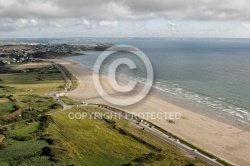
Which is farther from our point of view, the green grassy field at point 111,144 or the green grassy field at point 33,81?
the green grassy field at point 33,81

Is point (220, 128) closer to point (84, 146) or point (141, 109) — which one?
point (141, 109)

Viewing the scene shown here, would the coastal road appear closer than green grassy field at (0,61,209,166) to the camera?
No

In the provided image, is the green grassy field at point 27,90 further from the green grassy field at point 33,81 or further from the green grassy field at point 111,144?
the green grassy field at point 111,144

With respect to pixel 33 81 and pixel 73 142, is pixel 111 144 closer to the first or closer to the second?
pixel 73 142

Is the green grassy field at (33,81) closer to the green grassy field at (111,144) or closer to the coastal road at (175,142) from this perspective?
the green grassy field at (111,144)

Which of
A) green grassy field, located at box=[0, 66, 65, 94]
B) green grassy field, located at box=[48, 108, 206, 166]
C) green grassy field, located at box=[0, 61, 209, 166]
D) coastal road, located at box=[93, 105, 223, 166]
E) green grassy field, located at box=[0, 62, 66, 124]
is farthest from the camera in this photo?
green grassy field, located at box=[0, 66, 65, 94]

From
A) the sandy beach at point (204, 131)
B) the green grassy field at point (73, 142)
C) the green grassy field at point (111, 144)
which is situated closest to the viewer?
the green grassy field at point (111, 144)

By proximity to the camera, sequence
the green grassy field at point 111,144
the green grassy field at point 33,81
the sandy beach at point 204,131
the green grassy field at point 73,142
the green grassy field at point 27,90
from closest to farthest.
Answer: the green grassy field at point 111,144 → the green grassy field at point 73,142 → the sandy beach at point 204,131 → the green grassy field at point 27,90 → the green grassy field at point 33,81

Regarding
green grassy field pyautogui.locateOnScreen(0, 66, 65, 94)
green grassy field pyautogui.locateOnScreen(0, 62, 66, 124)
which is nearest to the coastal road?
green grassy field pyautogui.locateOnScreen(0, 62, 66, 124)

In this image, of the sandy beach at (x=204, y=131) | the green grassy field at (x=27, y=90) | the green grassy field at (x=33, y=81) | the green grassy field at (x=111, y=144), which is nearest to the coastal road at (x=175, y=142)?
the green grassy field at (x=111, y=144)

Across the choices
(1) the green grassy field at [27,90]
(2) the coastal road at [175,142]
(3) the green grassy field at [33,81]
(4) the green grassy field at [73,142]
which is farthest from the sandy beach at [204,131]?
(3) the green grassy field at [33,81]

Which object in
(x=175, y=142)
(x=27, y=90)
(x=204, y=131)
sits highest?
(x=175, y=142)

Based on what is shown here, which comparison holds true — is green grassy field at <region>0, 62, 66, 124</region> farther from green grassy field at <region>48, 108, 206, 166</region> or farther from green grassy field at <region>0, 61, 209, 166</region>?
green grassy field at <region>48, 108, 206, 166</region>

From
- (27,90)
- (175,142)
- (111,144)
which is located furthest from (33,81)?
(175,142)
